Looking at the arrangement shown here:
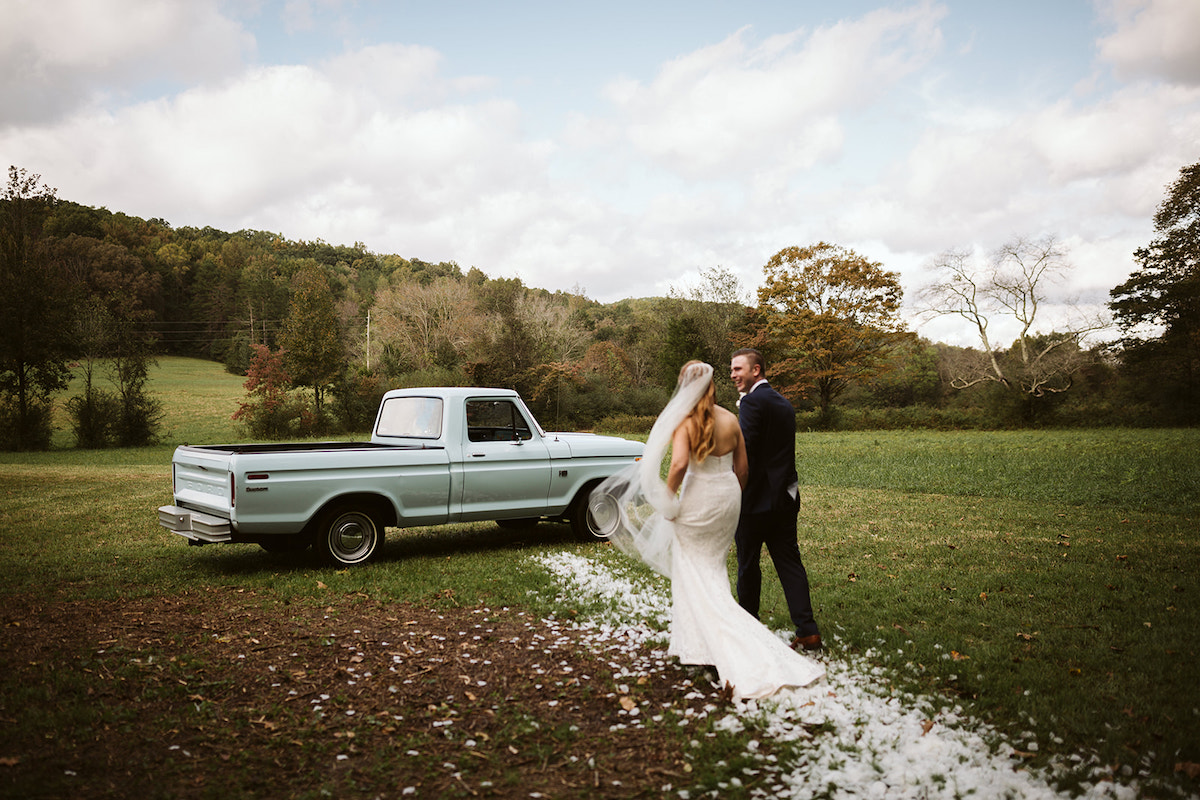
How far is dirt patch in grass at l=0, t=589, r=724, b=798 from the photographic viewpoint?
3.46 m

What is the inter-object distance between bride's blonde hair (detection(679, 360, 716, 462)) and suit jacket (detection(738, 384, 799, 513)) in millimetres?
345

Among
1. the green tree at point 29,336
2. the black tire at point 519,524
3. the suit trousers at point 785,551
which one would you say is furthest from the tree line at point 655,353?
the suit trousers at point 785,551

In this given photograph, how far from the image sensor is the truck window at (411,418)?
8766 millimetres

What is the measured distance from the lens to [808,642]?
16.5ft

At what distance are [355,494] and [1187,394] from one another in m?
39.9

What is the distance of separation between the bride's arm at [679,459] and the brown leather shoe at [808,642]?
5.14 feet

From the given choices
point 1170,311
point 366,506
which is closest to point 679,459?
point 366,506

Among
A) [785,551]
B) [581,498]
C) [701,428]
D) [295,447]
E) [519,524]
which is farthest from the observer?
[519,524]

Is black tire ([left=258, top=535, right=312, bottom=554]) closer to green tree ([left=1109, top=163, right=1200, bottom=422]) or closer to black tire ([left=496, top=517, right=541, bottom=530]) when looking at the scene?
black tire ([left=496, top=517, right=541, bottom=530])

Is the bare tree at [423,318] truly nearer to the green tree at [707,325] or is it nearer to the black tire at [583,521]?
the green tree at [707,325]

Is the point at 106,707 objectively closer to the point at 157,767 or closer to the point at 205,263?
the point at 157,767

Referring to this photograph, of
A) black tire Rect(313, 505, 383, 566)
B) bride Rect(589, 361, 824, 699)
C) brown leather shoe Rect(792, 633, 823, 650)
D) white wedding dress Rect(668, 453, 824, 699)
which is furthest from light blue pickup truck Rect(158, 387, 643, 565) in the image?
brown leather shoe Rect(792, 633, 823, 650)

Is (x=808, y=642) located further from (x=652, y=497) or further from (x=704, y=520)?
(x=652, y=497)

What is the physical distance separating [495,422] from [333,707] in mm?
4970
